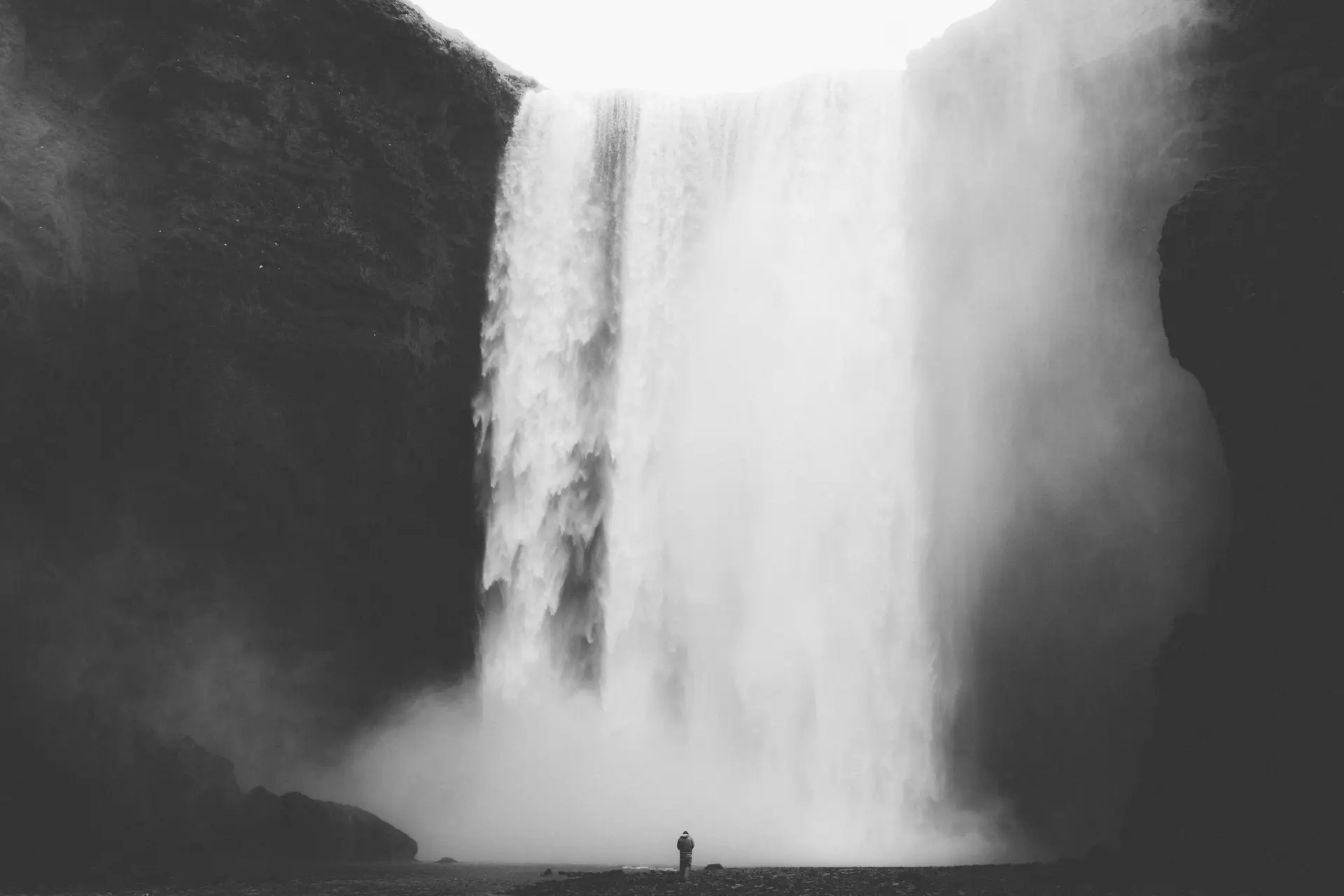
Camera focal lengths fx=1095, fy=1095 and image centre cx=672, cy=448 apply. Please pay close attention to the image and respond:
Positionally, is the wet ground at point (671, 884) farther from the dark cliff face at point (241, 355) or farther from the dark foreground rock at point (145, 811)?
the dark cliff face at point (241, 355)

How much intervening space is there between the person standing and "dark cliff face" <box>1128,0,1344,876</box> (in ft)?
26.0

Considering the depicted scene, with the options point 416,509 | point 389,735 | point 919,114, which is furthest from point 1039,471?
point 389,735

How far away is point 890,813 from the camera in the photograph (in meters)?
22.0

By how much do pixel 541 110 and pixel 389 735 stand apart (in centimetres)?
1601

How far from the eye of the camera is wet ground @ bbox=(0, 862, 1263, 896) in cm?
1498

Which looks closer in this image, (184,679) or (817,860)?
(817,860)

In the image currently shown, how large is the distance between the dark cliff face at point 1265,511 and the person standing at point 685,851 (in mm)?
7916

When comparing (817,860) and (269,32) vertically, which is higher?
(269,32)

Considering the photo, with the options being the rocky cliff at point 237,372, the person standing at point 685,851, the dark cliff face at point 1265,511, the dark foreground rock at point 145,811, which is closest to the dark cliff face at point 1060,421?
the dark cliff face at point 1265,511

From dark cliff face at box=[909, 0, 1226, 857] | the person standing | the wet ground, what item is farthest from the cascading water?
the person standing

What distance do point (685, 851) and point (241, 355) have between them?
15.0 metres

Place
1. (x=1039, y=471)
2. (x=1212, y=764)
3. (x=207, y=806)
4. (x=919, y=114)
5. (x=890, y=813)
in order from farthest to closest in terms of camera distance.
A: (x=919, y=114), (x=1039, y=471), (x=890, y=813), (x=207, y=806), (x=1212, y=764)

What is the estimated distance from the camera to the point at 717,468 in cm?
2566

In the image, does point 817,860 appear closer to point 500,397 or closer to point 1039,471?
point 1039,471
